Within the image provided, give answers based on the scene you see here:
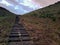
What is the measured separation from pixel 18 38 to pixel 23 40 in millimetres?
357

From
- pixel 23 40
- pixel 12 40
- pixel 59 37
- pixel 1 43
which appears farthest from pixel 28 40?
pixel 59 37

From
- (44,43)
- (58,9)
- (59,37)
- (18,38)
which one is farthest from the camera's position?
(58,9)

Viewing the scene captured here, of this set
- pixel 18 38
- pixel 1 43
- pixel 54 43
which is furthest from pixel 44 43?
Answer: pixel 1 43

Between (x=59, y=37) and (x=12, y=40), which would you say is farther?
(x=59, y=37)

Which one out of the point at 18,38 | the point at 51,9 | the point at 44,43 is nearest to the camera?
the point at 44,43

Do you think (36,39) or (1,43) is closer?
(1,43)

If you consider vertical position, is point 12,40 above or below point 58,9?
below

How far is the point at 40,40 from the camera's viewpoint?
706 centimetres

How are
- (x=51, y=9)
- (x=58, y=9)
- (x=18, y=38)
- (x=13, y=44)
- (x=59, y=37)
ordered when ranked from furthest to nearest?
(x=51, y=9), (x=58, y=9), (x=59, y=37), (x=18, y=38), (x=13, y=44)

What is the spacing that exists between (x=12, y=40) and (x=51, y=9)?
12.1m

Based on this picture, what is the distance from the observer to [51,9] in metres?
18.3

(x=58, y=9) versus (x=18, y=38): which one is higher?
(x=58, y=9)

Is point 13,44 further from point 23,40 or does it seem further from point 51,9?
point 51,9

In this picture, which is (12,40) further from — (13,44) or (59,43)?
(59,43)
